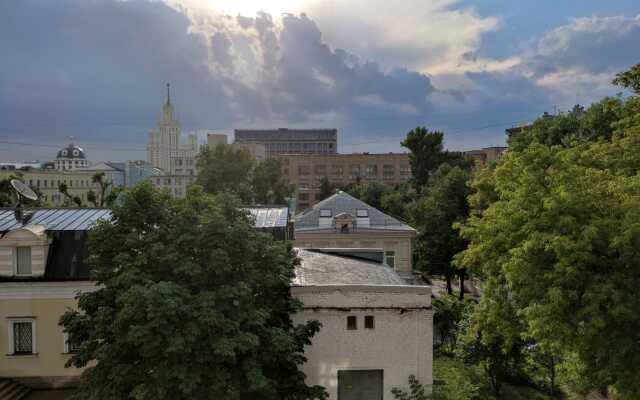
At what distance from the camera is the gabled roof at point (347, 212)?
3725 centimetres

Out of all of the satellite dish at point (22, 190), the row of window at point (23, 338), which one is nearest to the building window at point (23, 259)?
the row of window at point (23, 338)

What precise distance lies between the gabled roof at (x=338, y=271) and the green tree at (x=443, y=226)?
19.3 meters

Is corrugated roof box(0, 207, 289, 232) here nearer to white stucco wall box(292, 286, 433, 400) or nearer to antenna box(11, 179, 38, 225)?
antenna box(11, 179, 38, 225)

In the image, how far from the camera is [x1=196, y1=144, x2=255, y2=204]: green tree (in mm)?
58719

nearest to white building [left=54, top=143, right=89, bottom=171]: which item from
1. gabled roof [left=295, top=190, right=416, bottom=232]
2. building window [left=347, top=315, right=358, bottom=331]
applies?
gabled roof [left=295, top=190, right=416, bottom=232]

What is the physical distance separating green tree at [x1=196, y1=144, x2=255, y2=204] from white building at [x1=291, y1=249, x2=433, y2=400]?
4387 centimetres

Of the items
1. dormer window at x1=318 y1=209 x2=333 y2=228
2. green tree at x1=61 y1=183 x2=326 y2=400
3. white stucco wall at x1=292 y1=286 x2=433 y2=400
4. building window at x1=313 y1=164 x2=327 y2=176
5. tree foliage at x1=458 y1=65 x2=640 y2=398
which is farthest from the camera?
building window at x1=313 y1=164 x2=327 y2=176

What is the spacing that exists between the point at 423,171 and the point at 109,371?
63.7m

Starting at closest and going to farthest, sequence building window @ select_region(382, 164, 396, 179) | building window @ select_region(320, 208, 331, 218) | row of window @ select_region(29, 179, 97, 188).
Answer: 1. building window @ select_region(320, 208, 331, 218)
2. row of window @ select_region(29, 179, 97, 188)
3. building window @ select_region(382, 164, 396, 179)

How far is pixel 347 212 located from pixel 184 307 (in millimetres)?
29534

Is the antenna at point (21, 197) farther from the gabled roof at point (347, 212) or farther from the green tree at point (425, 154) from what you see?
the green tree at point (425, 154)

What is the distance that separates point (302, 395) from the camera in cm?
1223

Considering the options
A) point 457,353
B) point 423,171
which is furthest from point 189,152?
point 457,353

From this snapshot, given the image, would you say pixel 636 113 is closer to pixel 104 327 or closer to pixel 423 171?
pixel 104 327
